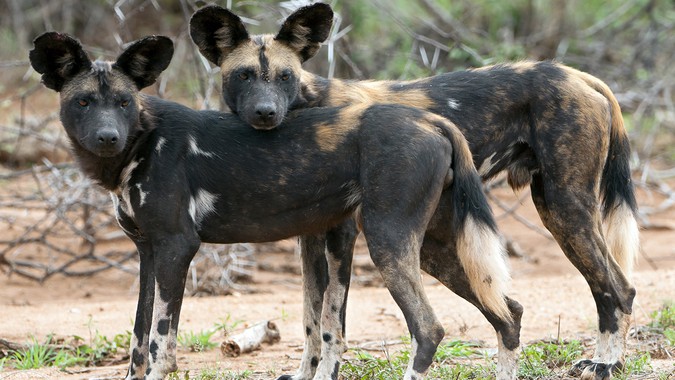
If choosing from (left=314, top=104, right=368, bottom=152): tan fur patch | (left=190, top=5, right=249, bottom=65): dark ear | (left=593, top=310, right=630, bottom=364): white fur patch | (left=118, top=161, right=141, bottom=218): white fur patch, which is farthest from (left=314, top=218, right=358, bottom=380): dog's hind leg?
(left=593, top=310, right=630, bottom=364): white fur patch

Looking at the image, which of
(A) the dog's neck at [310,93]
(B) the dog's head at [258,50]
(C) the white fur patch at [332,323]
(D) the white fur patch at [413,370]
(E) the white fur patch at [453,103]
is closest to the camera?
(D) the white fur patch at [413,370]

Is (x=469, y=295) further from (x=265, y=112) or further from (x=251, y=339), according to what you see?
(x=251, y=339)

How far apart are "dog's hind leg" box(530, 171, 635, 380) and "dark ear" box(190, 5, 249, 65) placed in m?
1.84

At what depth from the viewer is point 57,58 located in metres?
4.50

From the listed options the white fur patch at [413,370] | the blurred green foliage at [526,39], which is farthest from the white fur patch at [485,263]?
the blurred green foliage at [526,39]

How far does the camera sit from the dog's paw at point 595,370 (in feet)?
16.1

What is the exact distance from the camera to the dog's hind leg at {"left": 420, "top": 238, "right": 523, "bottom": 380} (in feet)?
15.0

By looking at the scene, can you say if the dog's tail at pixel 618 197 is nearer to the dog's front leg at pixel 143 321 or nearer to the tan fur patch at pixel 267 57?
the tan fur patch at pixel 267 57

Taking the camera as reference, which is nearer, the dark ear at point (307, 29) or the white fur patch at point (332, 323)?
the white fur patch at point (332, 323)

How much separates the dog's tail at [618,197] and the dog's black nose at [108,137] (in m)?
2.64

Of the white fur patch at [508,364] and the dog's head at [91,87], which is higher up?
the dog's head at [91,87]

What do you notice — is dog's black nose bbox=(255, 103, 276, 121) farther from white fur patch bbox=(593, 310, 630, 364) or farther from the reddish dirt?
white fur patch bbox=(593, 310, 630, 364)

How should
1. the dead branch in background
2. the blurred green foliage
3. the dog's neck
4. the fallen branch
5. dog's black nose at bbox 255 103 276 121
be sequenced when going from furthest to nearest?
1. the blurred green foliage
2. the dead branch in background
3. the fallen branch
4. the dog's neck
5. dog's black nose at bbox 255 103 276 121

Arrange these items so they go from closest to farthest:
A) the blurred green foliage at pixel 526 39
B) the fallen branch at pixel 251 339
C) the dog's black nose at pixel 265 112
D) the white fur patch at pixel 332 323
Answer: the dog's black nose at pixel 265 112
the white fur patch at pixel 332 323
the fallen branch at pixel 251 339
the blurred green foliage at pixel 526 39
